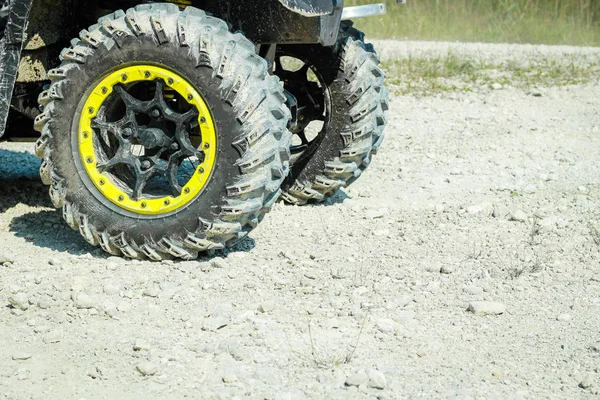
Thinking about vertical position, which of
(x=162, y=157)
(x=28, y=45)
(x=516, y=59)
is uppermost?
(x=28, y=45)

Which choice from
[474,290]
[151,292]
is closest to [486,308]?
[474,290]

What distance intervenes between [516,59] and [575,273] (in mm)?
6785

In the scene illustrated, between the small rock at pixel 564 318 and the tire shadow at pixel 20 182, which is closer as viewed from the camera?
the small rock at pixel 564 318

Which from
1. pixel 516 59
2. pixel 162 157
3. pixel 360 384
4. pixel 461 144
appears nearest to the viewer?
pixel 360 384

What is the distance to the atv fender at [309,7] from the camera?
4.55 metres

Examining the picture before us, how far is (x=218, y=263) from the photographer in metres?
4.75

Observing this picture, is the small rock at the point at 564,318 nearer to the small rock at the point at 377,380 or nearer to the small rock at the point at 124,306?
the small rock at the point at 377,380

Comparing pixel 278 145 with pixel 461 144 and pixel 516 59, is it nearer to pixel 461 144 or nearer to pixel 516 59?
pixel 461 144

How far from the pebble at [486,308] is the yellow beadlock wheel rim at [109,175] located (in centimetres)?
134

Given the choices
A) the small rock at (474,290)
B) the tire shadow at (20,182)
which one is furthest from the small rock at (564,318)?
the tire shadow at (20,182)

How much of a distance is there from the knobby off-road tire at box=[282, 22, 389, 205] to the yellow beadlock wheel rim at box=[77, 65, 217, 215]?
1.27 m

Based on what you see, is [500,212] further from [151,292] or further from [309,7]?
[151,292]

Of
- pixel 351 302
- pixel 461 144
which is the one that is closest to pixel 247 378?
pixel 351 302

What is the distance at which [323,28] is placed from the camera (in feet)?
15.9
